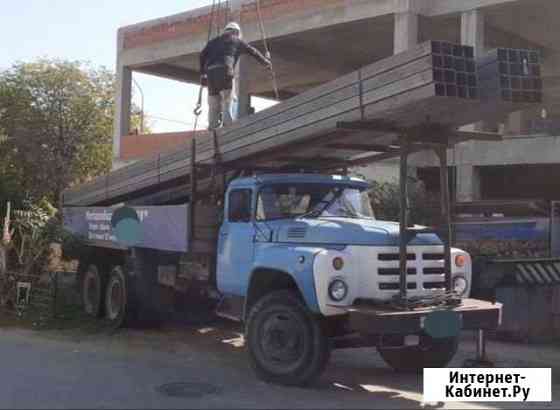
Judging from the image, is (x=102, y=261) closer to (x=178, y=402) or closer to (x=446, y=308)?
(x=178, y=402)

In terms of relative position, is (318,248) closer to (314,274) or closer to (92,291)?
(314,274)

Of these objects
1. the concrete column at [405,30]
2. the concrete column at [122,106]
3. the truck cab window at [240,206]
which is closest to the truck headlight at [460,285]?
the truck cab window at [240,206]

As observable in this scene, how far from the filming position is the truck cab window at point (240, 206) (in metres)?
9.00

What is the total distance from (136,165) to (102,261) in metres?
1.77

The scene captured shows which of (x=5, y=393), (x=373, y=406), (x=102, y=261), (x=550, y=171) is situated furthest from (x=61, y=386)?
(x=550, y=171)

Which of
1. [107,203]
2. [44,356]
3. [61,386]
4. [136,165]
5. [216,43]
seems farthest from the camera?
[107,203]

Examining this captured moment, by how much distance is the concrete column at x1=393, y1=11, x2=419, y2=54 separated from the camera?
1970 cm

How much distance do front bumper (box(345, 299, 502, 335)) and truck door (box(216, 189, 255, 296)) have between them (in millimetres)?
1806

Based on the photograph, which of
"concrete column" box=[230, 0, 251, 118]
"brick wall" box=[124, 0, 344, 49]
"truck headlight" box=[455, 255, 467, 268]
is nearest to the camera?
"truck headlight" box=[455, 255, 467, 268]

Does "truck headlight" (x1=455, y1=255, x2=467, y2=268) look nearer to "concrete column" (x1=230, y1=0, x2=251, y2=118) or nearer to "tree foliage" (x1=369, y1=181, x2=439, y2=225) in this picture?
"tree foliage" (x1=369, y1=181, x2=439, y2=225)

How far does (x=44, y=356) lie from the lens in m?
9.37

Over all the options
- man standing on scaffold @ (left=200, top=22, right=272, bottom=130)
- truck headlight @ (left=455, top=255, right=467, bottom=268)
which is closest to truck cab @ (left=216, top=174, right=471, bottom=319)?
truck headlight @ (left=455, top=255, right=467, bottom=268)

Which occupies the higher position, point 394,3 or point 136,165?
point 394,3

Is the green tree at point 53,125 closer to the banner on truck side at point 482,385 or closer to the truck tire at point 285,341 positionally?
the truck tire at point 285,341
